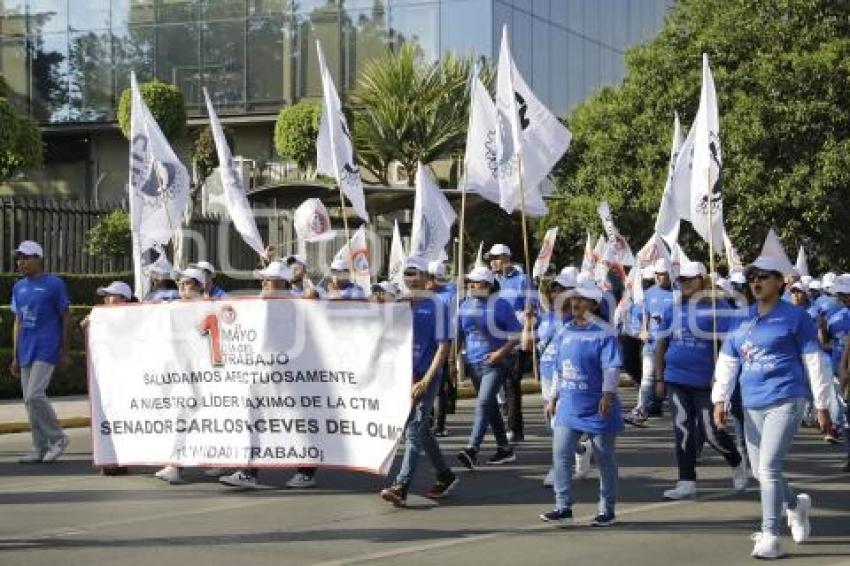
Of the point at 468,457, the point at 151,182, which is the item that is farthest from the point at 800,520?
the point at 151,182

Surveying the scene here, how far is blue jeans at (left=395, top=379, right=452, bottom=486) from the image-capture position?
1027 cm

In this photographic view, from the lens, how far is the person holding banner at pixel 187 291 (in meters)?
11.8

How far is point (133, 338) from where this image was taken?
11898mm

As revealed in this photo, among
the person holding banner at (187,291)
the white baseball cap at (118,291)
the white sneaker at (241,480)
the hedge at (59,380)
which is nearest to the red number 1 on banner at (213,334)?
the person holding banner at (187,291)

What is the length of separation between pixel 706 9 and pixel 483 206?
267 inches

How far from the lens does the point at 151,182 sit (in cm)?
1569

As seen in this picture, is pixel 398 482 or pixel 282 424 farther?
pixel 282 424

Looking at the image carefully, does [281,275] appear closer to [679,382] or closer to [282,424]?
[282,424]

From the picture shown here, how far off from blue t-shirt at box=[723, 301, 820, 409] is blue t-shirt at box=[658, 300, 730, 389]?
2.26 meters

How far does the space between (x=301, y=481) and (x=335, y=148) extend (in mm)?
6822

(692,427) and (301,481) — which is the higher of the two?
(692,427)

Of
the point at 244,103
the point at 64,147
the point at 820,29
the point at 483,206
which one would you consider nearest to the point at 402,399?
the point at 483,206

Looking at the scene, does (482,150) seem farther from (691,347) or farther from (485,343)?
(691,347)

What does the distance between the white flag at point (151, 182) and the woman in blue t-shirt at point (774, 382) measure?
27.3 ft
